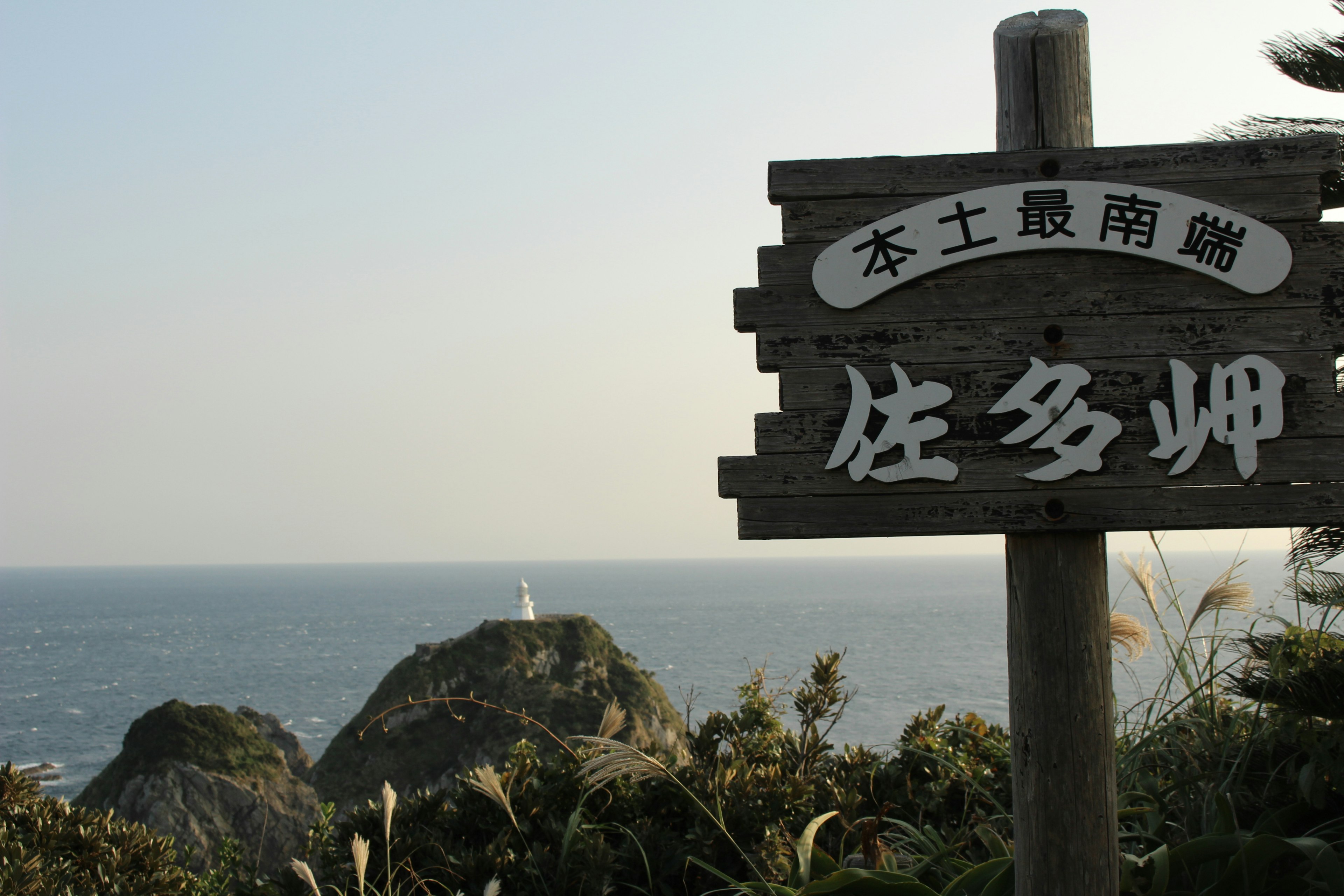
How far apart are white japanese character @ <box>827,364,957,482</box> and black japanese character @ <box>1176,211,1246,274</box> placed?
2.55 ft

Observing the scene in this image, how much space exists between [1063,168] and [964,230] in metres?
0.33

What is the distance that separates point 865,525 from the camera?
2398 mm

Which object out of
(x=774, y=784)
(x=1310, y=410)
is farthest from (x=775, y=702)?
(x=1310, y=410)

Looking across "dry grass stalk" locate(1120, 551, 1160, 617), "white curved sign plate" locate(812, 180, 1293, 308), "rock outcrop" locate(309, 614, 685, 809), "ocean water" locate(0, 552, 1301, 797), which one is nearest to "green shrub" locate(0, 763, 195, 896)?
"ocean water" locate(0, 552, 1301, 797)

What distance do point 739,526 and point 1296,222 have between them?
5.76ft

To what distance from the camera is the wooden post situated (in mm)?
2383

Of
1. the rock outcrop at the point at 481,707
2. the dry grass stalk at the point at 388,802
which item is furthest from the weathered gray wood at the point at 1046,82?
the rock outcrop at the point at 481,707

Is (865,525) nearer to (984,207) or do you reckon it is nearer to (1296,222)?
(984,207)

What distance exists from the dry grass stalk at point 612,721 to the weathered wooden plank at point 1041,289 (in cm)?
140

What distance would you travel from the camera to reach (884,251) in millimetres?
2510

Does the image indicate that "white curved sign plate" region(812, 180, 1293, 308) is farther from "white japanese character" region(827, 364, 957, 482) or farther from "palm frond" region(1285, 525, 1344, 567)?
"palm frond" region(1285, 525, 1344, 567)

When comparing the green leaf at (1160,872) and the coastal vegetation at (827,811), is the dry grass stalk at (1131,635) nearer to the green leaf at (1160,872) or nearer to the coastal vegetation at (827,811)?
the coastal vegetation at (827,811)

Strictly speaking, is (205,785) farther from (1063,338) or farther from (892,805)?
(1063,338)

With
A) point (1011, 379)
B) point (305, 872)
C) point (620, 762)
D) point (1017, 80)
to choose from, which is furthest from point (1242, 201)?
point (305, 872)
